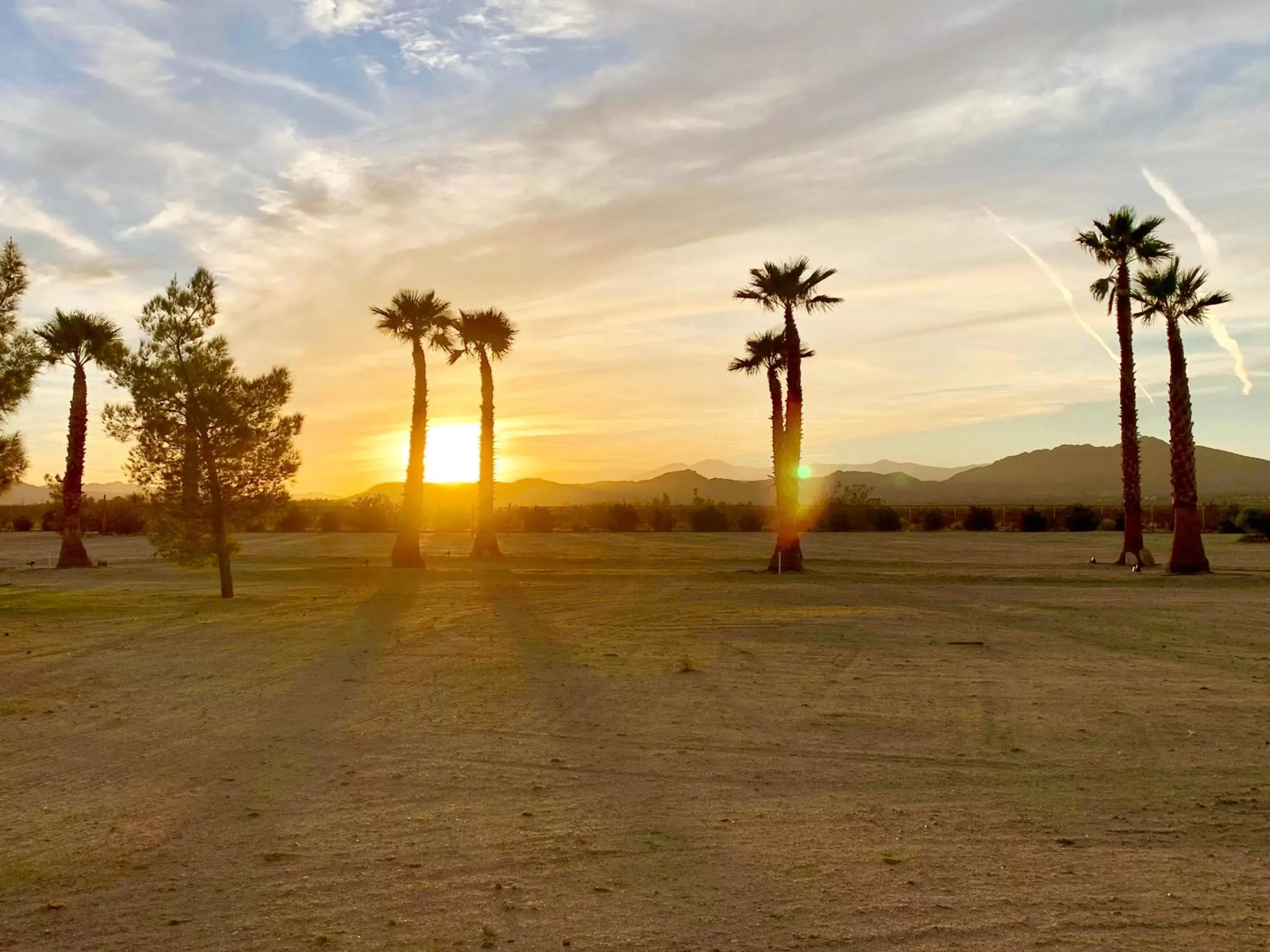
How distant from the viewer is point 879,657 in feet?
49.6

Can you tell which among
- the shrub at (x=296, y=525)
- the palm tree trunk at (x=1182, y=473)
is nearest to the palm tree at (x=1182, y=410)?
the palm tree trunk at (x=1182, y=473)

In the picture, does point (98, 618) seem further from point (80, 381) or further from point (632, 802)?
point (80, 381)

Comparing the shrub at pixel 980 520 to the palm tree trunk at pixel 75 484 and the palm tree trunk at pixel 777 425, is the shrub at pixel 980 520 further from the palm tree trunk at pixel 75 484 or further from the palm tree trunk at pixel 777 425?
the palm tree trunk at pixel 75 484

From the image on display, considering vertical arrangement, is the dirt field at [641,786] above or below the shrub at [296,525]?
below

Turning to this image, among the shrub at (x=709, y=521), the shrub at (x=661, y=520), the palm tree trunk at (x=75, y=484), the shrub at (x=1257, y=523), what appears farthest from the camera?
the shrub at (x=661, y=520)

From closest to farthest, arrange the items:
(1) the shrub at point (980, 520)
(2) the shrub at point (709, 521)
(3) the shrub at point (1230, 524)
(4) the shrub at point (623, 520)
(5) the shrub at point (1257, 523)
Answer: (5) the shrub at point (1257, 523) → (3) the shrub at point (1230, 524) → (1) the shrub at point (980, 520) → (2) the shrub at point (709, 521) → (4) the shrub at point (623, 520)

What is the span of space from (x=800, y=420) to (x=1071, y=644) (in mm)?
18887

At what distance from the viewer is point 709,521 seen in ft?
237

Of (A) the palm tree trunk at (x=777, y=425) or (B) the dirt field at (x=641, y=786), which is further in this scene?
(A) the palm tree trunk at (x=777, y=425)

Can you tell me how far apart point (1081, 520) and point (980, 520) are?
19.6 ft

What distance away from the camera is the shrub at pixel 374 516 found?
3002 inches

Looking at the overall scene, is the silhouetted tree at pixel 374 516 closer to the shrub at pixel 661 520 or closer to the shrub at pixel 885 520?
the shrub at pixel 661 520

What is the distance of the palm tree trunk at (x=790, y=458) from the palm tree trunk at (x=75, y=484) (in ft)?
81.0

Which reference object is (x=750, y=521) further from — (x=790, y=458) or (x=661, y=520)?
(x=790, y=458)
